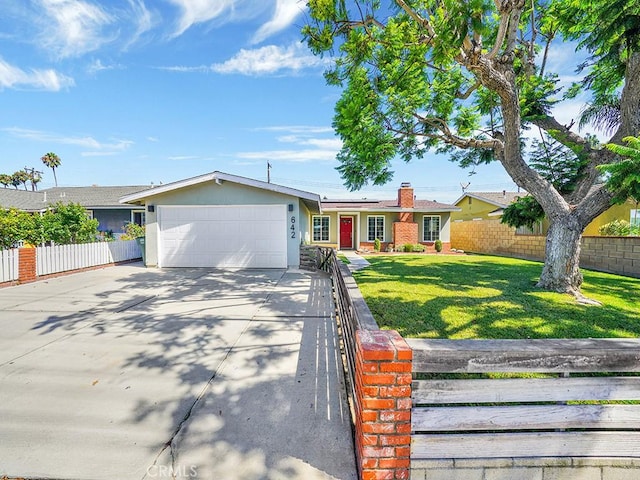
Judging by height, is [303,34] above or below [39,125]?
below

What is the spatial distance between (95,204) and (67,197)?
427 centimetres

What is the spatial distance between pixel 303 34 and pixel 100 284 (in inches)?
330

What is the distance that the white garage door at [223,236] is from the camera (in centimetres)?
1082

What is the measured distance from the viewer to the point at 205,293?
7.12m

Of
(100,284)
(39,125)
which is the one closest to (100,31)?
(100,284)

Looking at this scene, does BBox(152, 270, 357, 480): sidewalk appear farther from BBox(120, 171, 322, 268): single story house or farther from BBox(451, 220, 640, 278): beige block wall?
BBox(451, 220, 640, 278): beige block wall

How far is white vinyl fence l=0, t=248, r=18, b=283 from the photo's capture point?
7706 mm

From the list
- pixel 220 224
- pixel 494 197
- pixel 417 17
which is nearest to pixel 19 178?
pixel 220 224

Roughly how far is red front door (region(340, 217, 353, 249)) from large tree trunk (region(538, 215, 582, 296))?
1336cm

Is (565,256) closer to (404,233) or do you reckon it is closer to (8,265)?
(404,233)

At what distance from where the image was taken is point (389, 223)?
1852 centimetres

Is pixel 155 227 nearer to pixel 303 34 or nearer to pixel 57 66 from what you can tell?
pixel 57 66

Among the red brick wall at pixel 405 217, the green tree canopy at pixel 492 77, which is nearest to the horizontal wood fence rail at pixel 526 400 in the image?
the green tree canopy at pixel 492 77

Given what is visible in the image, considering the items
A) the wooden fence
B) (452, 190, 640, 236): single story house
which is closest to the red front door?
(452, 190, 640, 236): single story house
